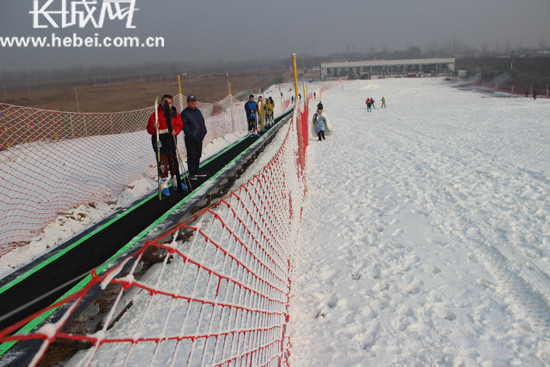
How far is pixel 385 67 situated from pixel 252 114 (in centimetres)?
11801

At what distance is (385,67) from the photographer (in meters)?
120

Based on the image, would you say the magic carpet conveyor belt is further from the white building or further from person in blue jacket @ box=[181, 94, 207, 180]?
the white building

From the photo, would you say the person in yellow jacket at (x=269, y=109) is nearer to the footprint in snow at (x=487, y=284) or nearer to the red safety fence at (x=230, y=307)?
the red safety fence at (x=230, y=307)

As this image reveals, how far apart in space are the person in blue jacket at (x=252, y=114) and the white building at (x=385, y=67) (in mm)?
100404

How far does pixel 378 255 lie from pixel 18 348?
4.03m

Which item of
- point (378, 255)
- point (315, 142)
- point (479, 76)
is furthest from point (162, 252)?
point (479, 76)

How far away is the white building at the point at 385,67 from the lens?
371 ft

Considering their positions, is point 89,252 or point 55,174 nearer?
point 89,252

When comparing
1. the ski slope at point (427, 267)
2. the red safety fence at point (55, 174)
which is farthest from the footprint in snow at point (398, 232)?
the red safety fence at point (55, 174)

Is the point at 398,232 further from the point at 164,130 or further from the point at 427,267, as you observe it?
the point at 164,130

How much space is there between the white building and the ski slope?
4253 inches

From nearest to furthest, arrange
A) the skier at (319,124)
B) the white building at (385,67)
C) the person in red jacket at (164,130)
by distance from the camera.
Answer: the person in red jacket at (164,130) < the skier at (319,124) < the white building at (385,67)

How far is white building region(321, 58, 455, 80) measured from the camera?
113m

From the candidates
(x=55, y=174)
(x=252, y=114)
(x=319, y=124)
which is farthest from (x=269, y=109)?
(x=55, y=174)
